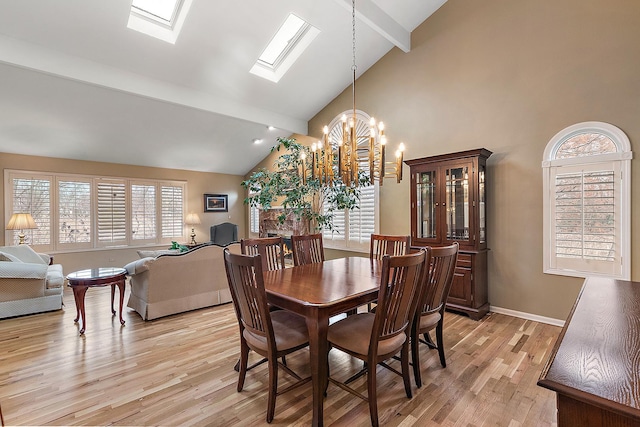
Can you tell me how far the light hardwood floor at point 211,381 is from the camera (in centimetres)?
200

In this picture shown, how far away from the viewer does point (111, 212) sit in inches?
256

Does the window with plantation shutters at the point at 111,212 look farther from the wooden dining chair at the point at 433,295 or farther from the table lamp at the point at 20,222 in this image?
the wooden dining chair at the point at 433,295

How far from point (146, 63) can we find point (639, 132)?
5.79 meters

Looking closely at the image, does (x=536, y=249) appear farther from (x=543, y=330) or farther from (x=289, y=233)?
(x=289, y=233)

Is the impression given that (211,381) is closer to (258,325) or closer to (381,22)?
(258,325)

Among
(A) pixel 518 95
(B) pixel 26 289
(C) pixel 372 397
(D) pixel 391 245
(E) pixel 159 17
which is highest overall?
(E) pixel 159 17

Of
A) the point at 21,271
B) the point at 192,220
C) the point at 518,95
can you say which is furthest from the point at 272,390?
the point at 192,220

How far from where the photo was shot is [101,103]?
15.4 feet

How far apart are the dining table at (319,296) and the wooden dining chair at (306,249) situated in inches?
14.6

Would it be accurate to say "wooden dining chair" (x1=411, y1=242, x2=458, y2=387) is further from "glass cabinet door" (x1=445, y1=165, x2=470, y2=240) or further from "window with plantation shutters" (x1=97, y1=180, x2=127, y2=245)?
"window with plantation shutters" (x1=97, y1=180, x2=127, y2=245)

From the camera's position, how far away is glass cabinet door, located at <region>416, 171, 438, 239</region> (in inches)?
162

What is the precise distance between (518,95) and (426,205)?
1.73 metres

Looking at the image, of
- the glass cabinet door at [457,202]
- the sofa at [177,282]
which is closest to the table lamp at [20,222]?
the sofa at [177,282]

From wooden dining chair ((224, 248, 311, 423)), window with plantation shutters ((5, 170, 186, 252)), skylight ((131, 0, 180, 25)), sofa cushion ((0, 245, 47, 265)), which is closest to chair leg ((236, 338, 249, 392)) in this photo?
wooden dining chair ((224, 248, 311, 423))
